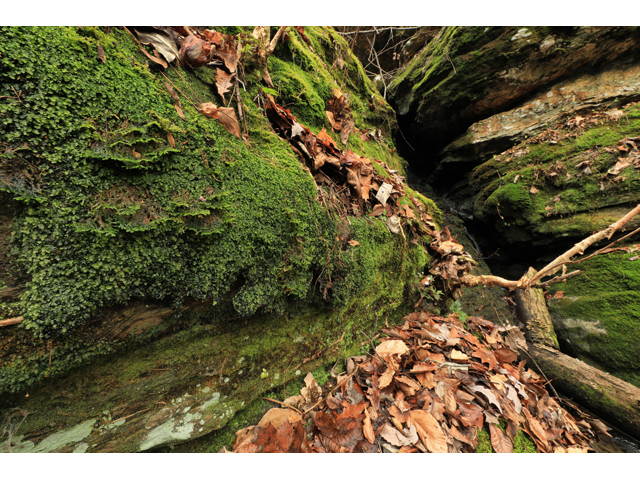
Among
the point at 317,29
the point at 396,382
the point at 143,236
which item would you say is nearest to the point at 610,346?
the point at 396,382

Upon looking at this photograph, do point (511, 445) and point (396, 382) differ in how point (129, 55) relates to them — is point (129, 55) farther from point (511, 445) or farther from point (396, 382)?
point (511, 445)

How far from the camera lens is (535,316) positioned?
3896 mm

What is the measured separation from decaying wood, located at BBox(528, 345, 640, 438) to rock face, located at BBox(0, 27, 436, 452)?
3.22 meters

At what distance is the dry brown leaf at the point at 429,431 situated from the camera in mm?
1656

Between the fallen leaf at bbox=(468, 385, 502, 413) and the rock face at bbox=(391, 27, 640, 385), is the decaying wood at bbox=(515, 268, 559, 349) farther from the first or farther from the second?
the fallen leaf at bbox=(468, 385, 502, 413)

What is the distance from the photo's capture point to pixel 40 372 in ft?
3.59

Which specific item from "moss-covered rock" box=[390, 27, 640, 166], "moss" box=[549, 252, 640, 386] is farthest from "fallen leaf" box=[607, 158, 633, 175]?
"moss-covered rock" box=[390, 27, 640, 166]

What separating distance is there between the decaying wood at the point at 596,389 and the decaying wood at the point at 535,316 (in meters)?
0.49

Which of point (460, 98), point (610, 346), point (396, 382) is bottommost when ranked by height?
point (396, 382)

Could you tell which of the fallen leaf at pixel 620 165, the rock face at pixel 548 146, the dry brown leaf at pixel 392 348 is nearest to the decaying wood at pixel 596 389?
the rock face at pixel 548 146

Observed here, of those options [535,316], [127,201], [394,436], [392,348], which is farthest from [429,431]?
[535,316]

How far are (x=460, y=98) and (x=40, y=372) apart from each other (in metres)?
9.12

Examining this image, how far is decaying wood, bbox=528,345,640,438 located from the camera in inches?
97.7

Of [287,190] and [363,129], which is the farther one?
[363,129]
